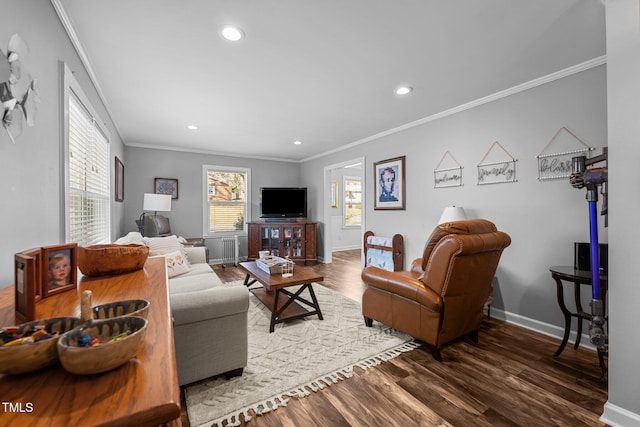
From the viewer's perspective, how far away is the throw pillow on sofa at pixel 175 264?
2.71 meters

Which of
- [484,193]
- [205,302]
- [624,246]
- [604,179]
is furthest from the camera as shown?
[484,193]

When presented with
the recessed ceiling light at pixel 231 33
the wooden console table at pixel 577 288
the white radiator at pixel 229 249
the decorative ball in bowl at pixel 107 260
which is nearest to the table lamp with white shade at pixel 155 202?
the white radiator at pixel 229 249

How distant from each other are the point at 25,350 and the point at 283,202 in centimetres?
538

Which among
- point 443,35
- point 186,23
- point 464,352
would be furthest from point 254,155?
point 464,352

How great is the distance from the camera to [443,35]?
1880 mm

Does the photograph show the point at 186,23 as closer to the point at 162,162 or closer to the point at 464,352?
the point at 464,352

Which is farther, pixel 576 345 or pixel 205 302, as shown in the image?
pixel 576 345

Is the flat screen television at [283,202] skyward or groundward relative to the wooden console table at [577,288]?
skyward

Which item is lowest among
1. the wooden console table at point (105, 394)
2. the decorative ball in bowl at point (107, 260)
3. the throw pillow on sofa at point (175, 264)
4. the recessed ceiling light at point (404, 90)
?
the throw pillow on sofa at point (175, 264)

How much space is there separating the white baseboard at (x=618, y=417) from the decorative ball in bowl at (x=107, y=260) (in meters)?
Result: 2.63

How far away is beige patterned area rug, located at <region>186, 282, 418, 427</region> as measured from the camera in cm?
160

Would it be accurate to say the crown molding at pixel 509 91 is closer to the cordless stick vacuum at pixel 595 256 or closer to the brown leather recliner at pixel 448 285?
the cordless stick vacuum at pixel 595 256

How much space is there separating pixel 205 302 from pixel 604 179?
2496 mm

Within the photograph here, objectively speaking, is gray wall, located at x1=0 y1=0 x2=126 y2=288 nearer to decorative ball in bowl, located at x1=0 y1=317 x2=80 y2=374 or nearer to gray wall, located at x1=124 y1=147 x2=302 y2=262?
decorative ball in bowl, located at x1=0 y1=317 x2=80 y2=374
